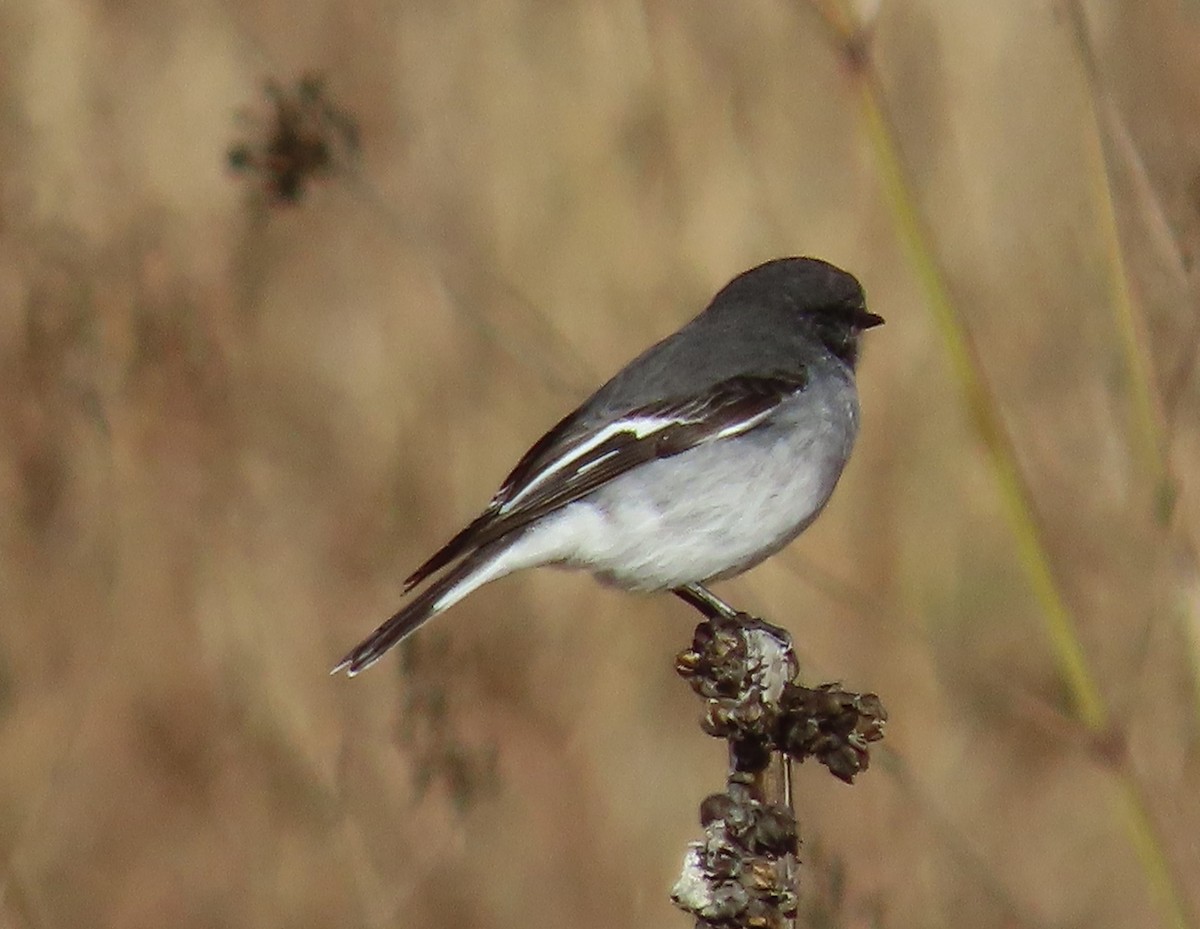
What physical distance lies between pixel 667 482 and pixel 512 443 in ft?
5.00

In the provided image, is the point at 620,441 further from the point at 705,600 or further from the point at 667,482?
the point at 705,600

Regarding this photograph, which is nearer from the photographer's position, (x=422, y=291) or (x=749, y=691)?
(x=749, y=691)

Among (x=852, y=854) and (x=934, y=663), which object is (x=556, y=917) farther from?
(x=934, y=663)

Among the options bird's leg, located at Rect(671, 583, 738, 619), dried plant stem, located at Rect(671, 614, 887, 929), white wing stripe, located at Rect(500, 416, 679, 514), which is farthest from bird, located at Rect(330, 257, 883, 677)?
dried plant stem, located at Rect(671, 614, 887, 929)

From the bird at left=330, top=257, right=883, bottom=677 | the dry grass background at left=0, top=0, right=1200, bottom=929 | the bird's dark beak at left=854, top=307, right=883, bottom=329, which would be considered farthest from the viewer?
the dry grass background at left=0, top=0, right=1200, bottom=929

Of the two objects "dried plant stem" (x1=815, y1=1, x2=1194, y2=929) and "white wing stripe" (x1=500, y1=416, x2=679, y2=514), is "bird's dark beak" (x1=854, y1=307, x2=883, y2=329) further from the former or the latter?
"dried plant stem" (x1=815, y1=1, x2=1194, y2=929)

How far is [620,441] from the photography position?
3783 mm

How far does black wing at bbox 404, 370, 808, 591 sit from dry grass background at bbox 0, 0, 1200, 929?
2.42ft

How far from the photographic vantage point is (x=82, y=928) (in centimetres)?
474

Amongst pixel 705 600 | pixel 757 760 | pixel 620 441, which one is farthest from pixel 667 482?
pixel 757 760

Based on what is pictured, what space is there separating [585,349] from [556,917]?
1672 mm

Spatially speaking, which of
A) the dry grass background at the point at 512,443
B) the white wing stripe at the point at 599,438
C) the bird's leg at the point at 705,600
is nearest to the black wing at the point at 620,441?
the white wing stripe at the point at 599,438

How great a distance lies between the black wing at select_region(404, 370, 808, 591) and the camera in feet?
12.0


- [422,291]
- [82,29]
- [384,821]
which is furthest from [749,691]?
[82,29]
